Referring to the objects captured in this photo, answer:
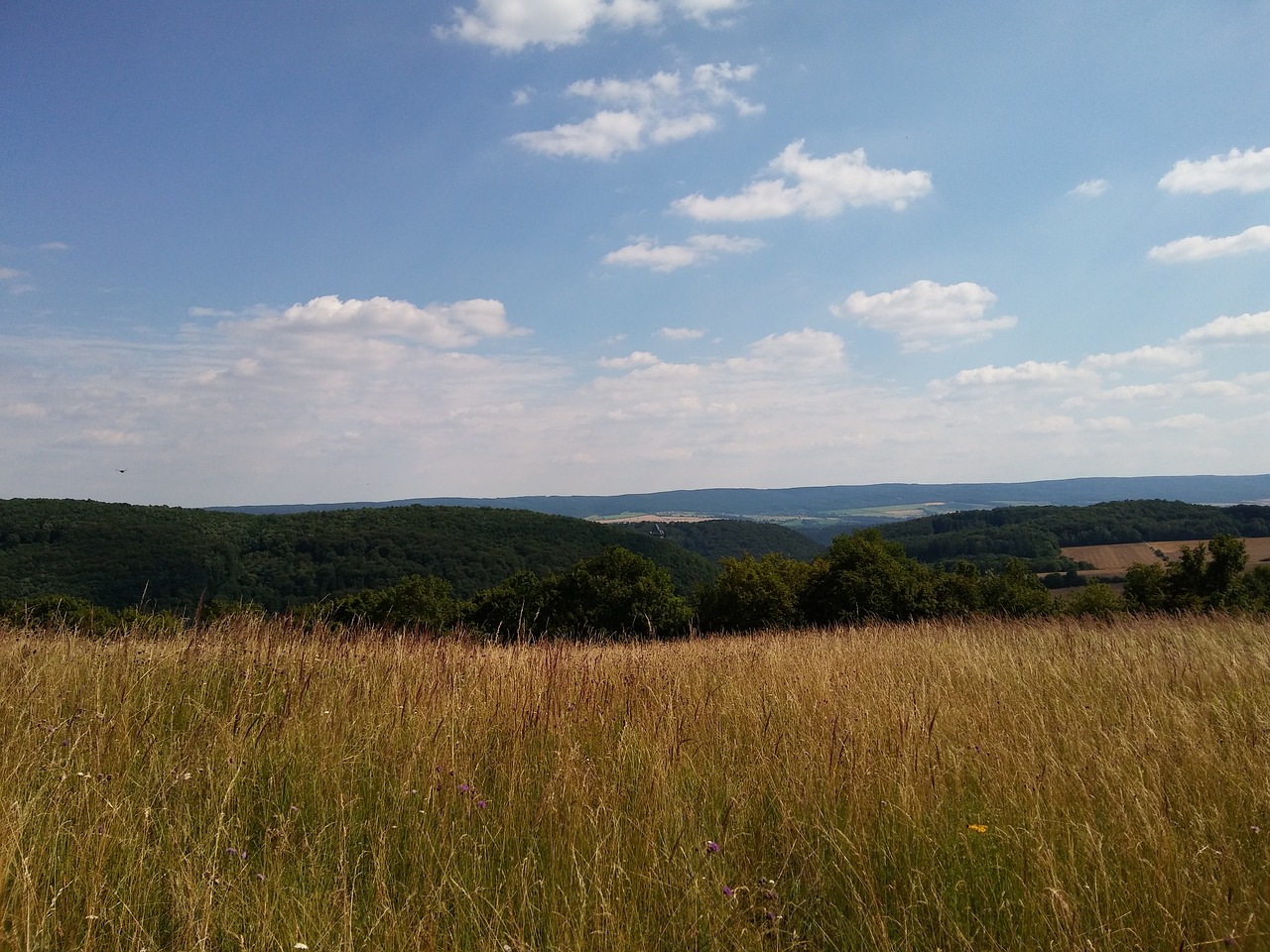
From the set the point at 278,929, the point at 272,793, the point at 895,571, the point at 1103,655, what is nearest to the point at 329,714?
the point at 272,793

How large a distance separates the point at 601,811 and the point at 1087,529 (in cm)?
11140

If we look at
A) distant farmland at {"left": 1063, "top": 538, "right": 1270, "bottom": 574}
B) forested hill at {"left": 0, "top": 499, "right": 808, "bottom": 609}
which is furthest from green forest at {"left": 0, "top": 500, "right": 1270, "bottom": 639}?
distant farmland at {"left": 1063, "top": 538, "right": 1270, "bottom": 574}

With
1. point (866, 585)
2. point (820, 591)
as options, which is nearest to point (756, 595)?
point (820, 591)

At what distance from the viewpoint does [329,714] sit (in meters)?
3.97

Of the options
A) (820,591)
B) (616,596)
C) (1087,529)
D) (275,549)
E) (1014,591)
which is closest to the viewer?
(820,591)

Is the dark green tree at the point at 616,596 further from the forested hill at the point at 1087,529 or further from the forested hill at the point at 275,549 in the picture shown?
the forested hill at the point at 1087,529

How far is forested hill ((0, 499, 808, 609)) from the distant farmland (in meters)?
46.1

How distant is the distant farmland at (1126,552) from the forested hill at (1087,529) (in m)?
2.89

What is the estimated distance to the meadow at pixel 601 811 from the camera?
89.7 inches

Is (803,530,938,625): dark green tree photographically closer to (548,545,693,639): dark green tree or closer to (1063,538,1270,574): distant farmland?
(548,545,693,639): dark green tree

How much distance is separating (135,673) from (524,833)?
3.20 m

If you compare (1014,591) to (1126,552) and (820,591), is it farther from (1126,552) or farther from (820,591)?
(1126,552)

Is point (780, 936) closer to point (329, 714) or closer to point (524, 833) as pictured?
point (524, 833)

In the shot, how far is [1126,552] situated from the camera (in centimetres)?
7788
